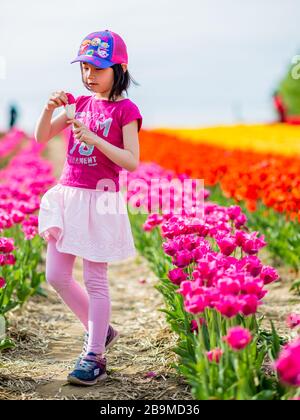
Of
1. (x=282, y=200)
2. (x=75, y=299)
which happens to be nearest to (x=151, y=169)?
(x=282, y=200)

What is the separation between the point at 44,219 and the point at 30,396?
765mm

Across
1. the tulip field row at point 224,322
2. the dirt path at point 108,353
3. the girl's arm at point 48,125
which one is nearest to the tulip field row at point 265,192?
the dirt path at point 108,353

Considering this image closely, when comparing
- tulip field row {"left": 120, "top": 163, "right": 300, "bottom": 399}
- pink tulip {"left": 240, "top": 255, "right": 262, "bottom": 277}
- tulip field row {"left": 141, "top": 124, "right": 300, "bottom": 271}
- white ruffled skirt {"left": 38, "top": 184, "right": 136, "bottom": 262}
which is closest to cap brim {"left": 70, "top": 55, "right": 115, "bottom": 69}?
white ruffled skirt {"left": 38, "top": 184, "right": 136, "bottom": 262}

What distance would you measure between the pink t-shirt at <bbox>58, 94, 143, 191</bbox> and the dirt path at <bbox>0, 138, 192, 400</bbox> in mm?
890

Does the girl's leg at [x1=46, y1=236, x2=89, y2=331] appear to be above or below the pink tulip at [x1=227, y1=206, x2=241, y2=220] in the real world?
below

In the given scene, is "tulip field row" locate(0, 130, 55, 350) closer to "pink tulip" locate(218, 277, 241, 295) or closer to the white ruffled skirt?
the white ruffled skirt

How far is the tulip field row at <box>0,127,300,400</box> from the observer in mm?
2359

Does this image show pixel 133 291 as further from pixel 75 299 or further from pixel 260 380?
pixel 260 380

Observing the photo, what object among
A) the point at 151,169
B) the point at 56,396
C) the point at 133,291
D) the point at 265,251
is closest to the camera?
the point at 56,396

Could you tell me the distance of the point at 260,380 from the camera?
102 inches

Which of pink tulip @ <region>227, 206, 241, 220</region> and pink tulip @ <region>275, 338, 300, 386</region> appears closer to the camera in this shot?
pink tulip @ <region>275, 338, 300, 386</region>

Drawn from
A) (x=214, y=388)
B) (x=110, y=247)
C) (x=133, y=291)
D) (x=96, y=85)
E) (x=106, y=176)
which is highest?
(x=96, y=85)

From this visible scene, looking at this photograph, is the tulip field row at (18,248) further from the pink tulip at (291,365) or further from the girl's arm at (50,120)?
the pink tulip at (291,365)

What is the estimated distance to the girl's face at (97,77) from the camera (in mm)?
3143
